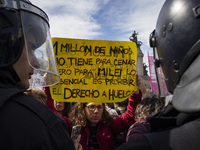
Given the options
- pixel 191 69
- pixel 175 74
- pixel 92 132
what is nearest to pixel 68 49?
pixel 92 132

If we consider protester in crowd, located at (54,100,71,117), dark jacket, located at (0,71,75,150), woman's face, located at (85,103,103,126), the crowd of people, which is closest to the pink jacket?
woman's face, located at (85,103,103,126)

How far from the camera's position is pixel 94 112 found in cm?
288

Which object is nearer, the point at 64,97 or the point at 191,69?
the point at 191,69

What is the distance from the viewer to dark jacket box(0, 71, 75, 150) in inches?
32.9

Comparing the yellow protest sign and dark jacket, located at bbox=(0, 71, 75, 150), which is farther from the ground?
the yellow protest sign

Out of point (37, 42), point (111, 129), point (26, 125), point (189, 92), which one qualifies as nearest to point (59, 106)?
point (111, 129)

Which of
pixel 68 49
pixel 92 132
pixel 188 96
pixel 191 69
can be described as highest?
pixel 68 49

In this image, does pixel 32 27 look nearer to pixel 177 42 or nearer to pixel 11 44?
pixel 11 44

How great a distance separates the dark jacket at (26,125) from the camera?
2.74 ft

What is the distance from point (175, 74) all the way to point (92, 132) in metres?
1.76

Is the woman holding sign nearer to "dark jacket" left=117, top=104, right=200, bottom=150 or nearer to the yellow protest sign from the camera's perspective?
the yellow protest sign

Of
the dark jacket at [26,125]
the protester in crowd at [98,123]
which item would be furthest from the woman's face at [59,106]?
the dark jacket at [26,125]

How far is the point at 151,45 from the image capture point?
1.68m

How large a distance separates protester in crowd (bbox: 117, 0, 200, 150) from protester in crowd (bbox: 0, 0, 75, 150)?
368 millimetres
